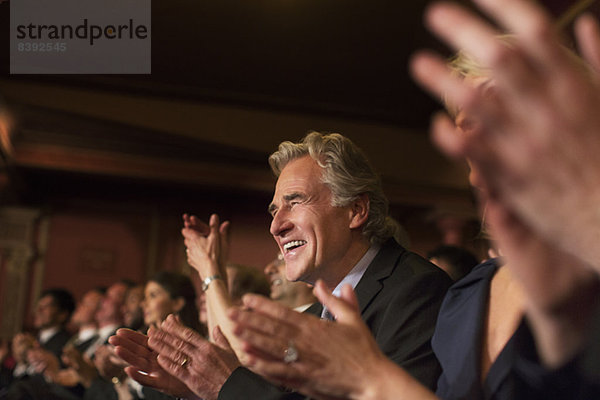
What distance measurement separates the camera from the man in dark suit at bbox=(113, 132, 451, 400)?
5.35ft

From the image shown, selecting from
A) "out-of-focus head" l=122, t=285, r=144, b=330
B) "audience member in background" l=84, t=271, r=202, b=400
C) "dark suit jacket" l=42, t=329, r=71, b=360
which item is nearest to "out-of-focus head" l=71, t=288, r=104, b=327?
"dark suit jacket" l=42, t=329, r=71, b=360

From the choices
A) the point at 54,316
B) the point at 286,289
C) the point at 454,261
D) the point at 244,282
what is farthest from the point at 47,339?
the point at 454,261

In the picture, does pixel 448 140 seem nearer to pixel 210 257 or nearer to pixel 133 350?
pixel 133 350

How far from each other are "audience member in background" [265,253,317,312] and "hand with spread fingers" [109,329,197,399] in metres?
1.33

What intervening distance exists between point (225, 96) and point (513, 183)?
283 inches

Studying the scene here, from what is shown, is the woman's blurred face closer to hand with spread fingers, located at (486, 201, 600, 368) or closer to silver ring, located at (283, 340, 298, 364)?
silver ring, located at (283, 340, 298, 364)

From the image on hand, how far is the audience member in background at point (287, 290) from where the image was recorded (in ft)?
10.4

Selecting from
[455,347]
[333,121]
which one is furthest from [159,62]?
[455,347]

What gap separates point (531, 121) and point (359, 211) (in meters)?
1.57

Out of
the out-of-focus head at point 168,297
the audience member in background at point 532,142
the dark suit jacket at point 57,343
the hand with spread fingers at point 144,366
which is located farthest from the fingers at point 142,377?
the dark suit jacket at point 57,343

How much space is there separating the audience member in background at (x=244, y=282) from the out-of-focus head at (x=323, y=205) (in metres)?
1.09

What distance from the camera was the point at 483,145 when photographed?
0.60m

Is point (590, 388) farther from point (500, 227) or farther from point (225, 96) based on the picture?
point (225, 96)

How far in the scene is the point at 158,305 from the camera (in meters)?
3.66
